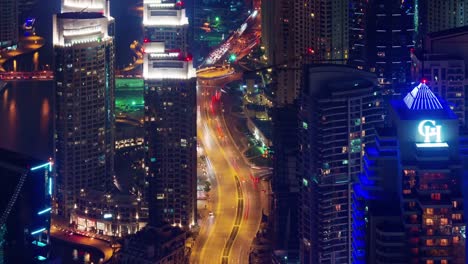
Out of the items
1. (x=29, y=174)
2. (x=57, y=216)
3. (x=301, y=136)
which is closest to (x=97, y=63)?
(x=57, y=216)

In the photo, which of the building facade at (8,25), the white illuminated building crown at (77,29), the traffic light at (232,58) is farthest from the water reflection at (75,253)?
the building facade at (8,25)

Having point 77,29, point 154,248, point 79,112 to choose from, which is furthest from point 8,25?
point 154,248

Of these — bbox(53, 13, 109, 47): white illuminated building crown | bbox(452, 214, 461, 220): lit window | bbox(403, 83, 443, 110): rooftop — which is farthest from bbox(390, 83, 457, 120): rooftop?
bbox(53, 13, 109, 47): white illuminated building crown

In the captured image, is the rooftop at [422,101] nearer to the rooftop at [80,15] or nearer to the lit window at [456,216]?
the lit window at [456,216]

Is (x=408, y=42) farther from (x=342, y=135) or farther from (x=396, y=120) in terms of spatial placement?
(x=396, y=120)

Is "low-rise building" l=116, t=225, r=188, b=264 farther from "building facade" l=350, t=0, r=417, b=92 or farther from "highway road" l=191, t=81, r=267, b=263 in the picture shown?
"building facade" l=350, t=0, r=417, b=92

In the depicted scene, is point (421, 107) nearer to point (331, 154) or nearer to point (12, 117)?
point (331, 154)
